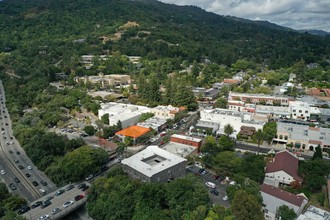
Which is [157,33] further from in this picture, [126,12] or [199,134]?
[199,134]

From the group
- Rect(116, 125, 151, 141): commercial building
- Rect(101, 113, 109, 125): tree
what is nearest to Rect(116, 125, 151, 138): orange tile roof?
Rect(116, 125, 151, 141): commercial building

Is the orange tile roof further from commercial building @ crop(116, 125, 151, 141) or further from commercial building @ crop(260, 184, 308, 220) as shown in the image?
commercial building @ crop(260, 184, 308, 220)

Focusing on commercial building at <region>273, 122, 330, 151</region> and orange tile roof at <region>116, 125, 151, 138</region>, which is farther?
orange tile roof at <region>116, 125, 151, 138</region>

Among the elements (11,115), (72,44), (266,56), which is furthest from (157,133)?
(266,56)

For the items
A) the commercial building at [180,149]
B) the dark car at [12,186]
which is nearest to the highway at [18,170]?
the dark car at [12,186]

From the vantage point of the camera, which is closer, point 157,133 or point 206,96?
point 157,133

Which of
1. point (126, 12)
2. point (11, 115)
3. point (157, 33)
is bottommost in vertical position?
point (11, 115)
